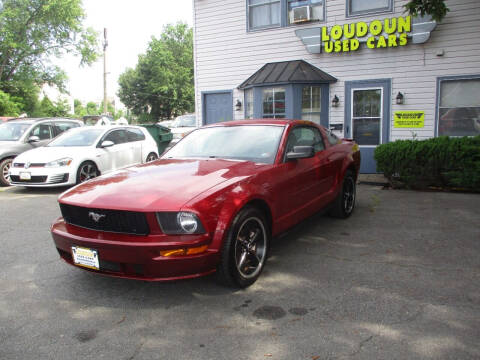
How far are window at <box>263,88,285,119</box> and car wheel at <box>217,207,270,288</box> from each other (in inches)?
308

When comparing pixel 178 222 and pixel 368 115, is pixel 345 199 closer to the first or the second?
pixel 178 222

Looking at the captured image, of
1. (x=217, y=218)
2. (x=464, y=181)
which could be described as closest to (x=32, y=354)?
(x=217, y=218)

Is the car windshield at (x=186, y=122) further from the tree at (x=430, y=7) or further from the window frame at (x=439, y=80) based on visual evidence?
the tree at (x=430, y=7)

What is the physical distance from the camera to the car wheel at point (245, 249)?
3.55 m

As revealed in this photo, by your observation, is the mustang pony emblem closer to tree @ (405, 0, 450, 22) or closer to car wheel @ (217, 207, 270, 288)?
car wheel @ (217, 207, 270, 288)

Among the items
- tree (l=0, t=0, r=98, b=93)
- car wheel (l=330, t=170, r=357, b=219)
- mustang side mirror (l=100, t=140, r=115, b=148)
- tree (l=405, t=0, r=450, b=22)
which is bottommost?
car wheel (l=330, t=170, r=357, b=219)

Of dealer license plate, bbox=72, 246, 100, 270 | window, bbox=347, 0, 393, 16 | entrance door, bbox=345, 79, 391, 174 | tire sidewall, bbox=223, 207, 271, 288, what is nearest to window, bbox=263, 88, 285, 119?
entrance door, bbox=345, 79, 391, 174

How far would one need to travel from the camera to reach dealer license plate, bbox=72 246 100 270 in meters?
3.46

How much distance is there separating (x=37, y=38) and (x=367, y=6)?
30967 mm

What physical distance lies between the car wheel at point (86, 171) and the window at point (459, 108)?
8.28 metres

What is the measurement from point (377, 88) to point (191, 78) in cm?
4368

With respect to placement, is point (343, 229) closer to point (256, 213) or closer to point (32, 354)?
point (256, 213)

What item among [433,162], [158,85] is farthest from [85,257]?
[158,85]

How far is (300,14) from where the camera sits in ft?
36.9
